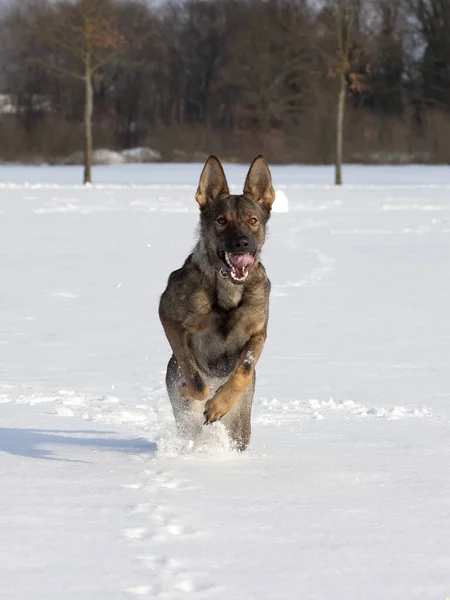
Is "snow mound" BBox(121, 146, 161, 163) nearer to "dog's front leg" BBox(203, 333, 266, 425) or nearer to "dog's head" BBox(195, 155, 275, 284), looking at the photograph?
"dog's head" BBox(195, 155, 275, 284)

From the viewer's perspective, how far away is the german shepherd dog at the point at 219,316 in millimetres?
5832

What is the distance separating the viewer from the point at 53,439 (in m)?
6.05

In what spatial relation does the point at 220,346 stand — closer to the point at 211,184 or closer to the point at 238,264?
the point at 238,264

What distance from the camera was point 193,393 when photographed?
5.78 meters

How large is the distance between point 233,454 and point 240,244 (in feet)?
3.61

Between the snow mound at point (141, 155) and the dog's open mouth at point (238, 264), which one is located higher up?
the snow mound at point (141, 155)

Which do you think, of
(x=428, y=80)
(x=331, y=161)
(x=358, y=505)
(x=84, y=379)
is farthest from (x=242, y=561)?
(x=428, y=80)

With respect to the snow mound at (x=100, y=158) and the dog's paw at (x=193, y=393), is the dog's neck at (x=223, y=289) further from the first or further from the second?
the snow mound at (x=100, y=158)

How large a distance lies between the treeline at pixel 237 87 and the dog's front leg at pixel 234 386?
170 ft

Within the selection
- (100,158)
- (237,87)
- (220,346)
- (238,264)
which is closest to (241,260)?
(238,264)

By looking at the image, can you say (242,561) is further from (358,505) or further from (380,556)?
(358,505)

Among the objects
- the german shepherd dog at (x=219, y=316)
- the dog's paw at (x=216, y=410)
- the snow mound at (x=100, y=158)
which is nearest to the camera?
the dog's paw at (x=216, y=410)

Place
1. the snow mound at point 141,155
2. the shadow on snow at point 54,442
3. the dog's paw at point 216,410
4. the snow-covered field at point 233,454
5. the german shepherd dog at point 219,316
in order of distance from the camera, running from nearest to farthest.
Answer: the snow-covered field at point 233,454 < the dog's paw at point 216,410 < the shadow on snow at point 54,442 < the german shepherd dog at point 219,316 < the snow mound at point 141,155

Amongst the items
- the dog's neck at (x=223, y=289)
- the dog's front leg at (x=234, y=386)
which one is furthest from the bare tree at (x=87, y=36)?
the dog's front leg at (x=234, y=386)
